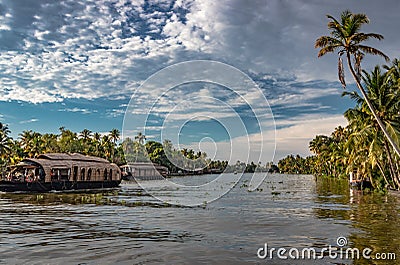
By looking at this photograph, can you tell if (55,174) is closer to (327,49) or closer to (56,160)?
(56,160)

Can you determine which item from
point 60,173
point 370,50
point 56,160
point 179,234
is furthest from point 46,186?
point 370,50

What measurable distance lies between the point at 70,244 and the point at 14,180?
33.2m

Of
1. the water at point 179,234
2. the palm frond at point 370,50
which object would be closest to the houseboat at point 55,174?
the water at point 179,234

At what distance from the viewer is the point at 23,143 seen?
94.6 m

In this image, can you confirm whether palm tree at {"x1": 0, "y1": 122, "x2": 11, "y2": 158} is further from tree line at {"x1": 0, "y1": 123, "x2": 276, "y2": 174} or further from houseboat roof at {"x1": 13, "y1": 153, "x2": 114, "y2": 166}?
houseboat roof at {"x1": 13, "y1": 153, "x2": 114, "y2": 166}

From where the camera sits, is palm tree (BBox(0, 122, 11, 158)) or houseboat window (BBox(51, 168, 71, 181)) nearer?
houseboat window (BBox(51, 168, 71, 181))

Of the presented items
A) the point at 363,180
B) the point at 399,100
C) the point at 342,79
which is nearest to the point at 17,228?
the point at 342,79

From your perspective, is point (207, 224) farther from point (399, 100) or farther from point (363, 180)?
point (363, 180)

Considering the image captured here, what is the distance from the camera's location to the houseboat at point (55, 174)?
143 ft

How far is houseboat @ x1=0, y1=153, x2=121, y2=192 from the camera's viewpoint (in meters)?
A: 43.7

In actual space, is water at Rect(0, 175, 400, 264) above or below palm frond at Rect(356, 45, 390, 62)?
below
